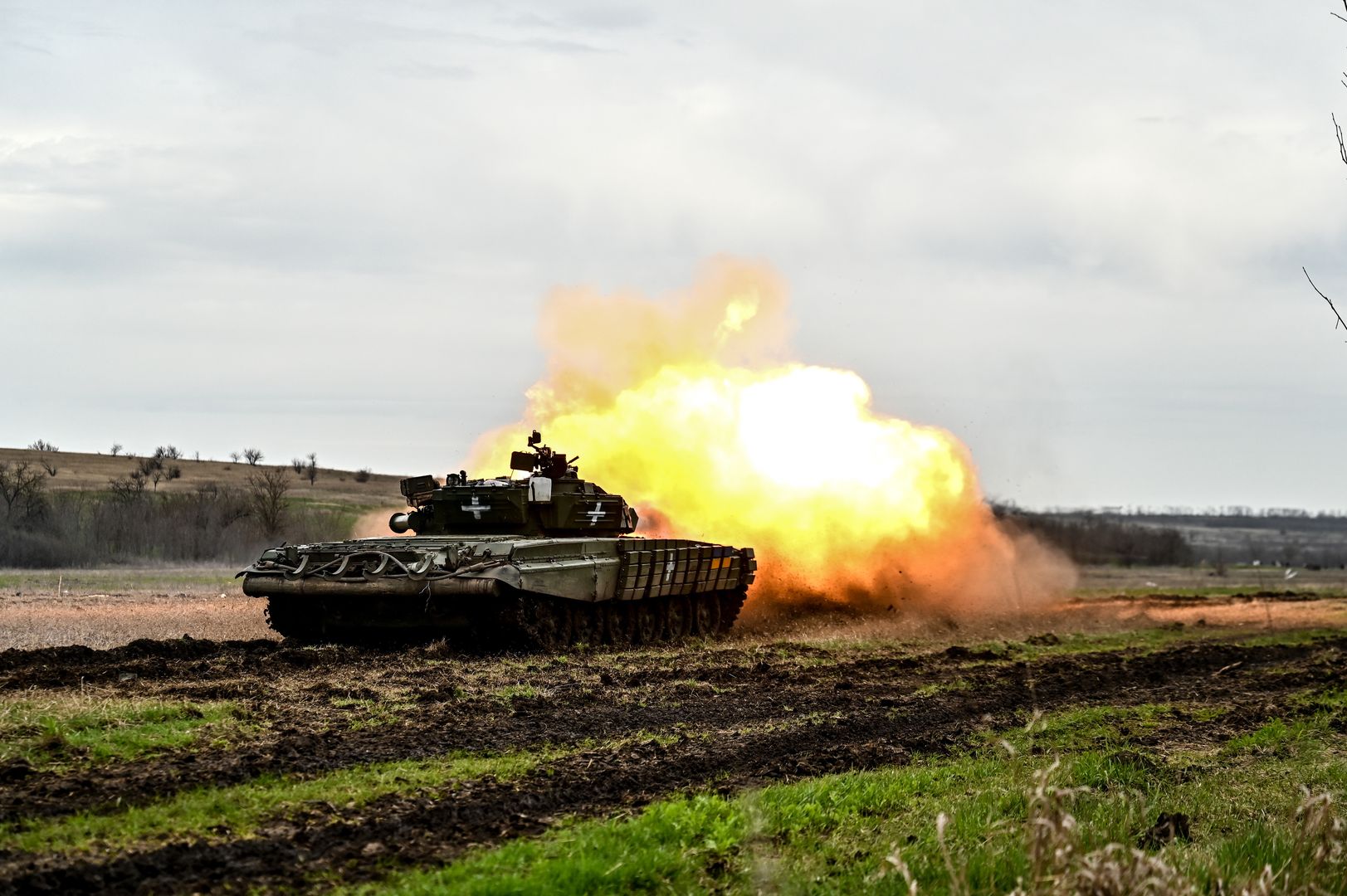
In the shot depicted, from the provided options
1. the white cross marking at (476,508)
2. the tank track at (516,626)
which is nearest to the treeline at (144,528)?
the white cross marking at (476,508)

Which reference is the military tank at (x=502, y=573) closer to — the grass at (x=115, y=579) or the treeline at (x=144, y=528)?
the grass at (x=115, y=579)

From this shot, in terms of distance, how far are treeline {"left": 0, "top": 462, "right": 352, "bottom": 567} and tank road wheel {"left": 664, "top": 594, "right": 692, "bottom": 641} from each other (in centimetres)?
2935

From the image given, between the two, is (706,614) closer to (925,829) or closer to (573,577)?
(573,577)

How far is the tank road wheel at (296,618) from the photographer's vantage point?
19906 millimetres

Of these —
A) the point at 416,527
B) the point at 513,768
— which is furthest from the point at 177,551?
the point at 513,768

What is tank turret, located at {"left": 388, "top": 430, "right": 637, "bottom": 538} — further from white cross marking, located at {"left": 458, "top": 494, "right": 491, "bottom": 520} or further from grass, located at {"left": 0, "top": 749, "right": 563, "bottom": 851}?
grass, located at {"left": 0, "top": 749, "right": 563, "bottom": 851}

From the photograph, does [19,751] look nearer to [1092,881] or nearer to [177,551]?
[1092,881]

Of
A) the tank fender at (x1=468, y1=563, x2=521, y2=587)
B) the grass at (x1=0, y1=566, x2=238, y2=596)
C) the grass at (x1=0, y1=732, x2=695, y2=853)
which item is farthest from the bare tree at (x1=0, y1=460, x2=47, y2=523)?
the grass at (x1=0, y1=732, x2=695, y2=853)

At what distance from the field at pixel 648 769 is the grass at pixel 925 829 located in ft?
0.10

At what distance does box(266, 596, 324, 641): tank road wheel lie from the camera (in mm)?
19906

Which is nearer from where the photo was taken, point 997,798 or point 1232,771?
point 997,798

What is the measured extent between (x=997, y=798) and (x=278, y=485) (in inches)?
1985

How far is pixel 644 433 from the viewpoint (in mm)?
28812

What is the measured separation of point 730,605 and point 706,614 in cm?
110
